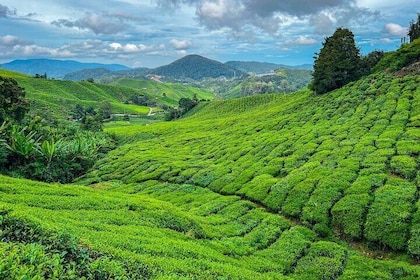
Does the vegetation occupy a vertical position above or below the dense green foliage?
below

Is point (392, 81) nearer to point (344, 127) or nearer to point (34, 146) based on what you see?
point (344, 127)

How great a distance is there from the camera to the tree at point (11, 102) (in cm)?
4876

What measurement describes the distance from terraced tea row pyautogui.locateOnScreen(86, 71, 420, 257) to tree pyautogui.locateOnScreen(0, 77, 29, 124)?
14.1 meters

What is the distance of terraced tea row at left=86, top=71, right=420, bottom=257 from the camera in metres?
23.4

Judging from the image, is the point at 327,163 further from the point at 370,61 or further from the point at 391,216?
the point at 370,61

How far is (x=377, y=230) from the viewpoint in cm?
2159

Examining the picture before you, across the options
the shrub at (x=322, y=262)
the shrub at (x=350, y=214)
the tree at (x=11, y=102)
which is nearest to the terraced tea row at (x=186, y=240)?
the shrub at (x=322, y=262)

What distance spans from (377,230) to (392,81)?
41.4 meters

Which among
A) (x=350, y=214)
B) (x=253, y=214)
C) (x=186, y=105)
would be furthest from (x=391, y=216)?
(x=186, y=105)

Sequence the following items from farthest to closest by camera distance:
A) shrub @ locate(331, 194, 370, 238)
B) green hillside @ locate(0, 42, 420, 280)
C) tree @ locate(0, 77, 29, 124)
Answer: tree @ locate(0, 77, 29, 124) < shrub @ locate(331, 194, 370, 238) < green hillside @ locate(0, 42, 420, 280)

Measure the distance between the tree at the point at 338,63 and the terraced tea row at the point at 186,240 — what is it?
47336mm

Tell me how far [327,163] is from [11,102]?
44.6m

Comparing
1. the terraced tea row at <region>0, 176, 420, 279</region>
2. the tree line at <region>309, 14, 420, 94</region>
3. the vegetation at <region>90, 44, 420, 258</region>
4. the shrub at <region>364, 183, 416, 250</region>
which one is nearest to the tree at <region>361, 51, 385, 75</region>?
the tree line at <region>309, 14, 420, 94</region>

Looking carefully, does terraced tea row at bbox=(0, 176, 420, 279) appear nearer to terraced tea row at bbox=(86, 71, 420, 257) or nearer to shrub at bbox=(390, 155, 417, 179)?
terraced tea row at bbox=(86, 71, 420, 257)
